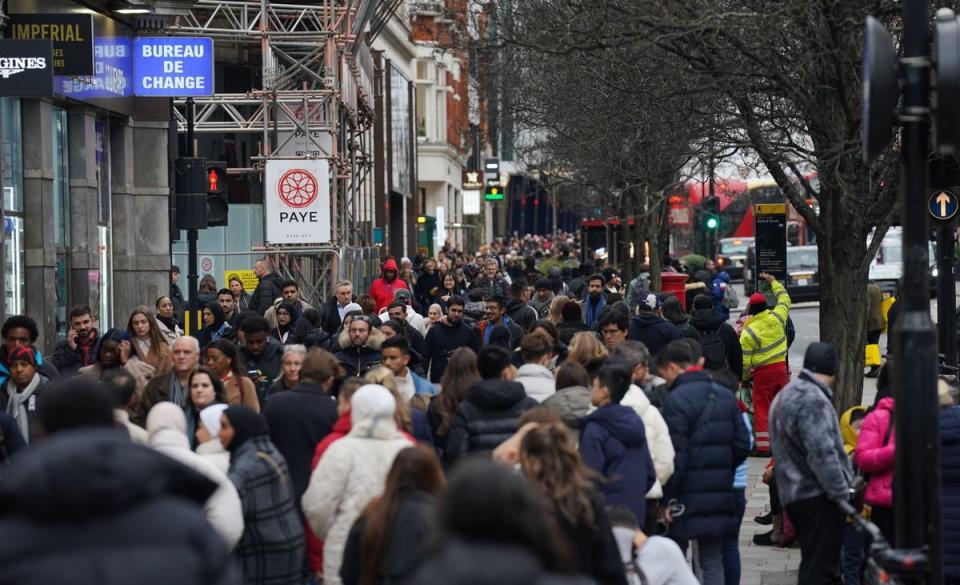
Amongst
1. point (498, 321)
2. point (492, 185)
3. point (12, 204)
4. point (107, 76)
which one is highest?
point (107, 76)

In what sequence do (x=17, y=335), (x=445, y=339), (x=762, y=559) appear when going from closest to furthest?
(x=17, y=335) < (x=762, y=559) < (x=445, y=339)

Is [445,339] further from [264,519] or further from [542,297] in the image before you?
[264,519]

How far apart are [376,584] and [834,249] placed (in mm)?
8524

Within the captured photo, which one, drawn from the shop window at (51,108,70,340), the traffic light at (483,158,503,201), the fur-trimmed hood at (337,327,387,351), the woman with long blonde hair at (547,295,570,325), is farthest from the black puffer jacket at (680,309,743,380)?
the traffic light at (483,158,503,201)

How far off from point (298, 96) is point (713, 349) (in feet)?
50.5

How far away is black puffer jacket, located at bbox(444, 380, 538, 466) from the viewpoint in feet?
27.6

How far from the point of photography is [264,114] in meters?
28.6

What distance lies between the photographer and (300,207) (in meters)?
25.5

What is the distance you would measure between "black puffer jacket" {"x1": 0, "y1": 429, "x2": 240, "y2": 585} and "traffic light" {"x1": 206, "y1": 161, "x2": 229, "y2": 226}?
16.1 meters

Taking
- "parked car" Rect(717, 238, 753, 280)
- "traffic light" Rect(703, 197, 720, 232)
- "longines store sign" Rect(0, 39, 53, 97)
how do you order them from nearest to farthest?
"longines store sign" Rect(0, 39, 53, 97) < "traffic light" Rect(703, 197, 720, 232) < "parked car" Rect(717, 238, 753, 280)

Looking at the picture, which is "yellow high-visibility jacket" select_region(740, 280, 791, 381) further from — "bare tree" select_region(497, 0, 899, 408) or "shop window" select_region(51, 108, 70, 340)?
"shop window" select_region(51, 108, 70, 340)

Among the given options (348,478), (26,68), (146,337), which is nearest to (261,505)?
(348,478)

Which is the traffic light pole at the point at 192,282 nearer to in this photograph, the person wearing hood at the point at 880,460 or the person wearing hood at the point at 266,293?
the person wearing hood at the point at 266,293

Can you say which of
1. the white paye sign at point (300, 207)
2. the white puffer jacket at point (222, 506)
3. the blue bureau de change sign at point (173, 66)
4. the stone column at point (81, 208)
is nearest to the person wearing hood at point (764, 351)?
the blue bureau de change sign at point (173, 66)
